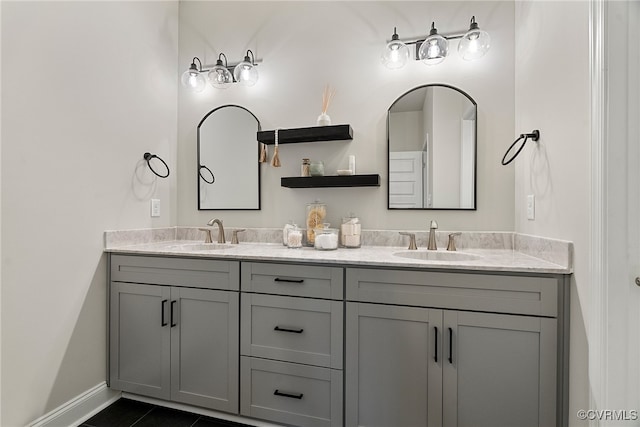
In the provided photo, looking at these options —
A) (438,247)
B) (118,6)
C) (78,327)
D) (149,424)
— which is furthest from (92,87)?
(438,247)

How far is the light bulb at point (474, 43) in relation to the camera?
6.08ft

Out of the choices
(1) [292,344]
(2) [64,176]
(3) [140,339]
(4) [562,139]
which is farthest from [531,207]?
(2) [64,176]

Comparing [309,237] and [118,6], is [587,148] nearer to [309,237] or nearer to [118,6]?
[309,237]

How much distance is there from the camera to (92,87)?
6.07 ft

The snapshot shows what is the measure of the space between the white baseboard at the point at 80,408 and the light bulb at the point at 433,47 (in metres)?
2.69

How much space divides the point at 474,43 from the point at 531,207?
98 centimetres

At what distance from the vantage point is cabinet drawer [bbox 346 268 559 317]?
132 cm

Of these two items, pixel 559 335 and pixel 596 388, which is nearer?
pixel 596 388

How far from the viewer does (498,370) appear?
136cm

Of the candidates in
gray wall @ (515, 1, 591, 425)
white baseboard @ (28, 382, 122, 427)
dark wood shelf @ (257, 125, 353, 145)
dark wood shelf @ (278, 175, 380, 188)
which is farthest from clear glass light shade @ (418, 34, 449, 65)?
white baseboard @ (28, 382, 122, 427)

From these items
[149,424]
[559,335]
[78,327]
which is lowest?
[149,424]

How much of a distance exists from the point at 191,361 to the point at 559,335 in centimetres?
173

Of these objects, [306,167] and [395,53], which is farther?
[306,167]

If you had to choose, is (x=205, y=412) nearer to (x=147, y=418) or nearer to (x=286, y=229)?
(x=147, y=418)
